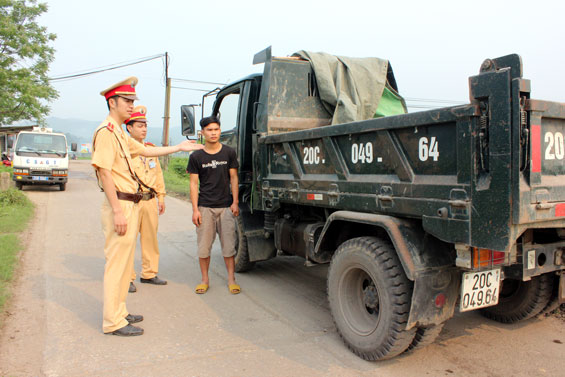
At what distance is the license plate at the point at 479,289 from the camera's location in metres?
2.67

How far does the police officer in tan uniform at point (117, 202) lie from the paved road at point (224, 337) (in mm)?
226

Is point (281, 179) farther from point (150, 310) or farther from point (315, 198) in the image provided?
point (150, 310)

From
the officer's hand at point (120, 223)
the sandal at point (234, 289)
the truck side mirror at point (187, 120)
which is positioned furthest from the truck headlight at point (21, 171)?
the officer's hand at point (120, 223)

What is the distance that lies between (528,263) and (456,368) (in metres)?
0.87

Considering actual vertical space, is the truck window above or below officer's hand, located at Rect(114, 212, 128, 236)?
above

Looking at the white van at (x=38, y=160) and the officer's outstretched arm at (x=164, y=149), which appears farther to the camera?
the white van at (x=38, y=160)

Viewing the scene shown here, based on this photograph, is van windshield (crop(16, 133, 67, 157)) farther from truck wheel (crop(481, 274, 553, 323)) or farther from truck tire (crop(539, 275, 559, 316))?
truck tire (crop(539, 275, 559, 316))

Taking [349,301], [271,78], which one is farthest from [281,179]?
[349,301]

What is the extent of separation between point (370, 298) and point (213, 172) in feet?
7.38

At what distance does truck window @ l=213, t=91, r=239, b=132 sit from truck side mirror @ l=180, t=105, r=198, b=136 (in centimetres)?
43

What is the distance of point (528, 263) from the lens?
271 cm

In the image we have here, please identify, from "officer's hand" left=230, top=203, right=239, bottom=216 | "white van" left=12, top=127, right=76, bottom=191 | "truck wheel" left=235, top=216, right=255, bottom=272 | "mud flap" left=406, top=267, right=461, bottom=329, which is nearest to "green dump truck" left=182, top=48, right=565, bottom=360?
"mud flap" left=406, top=267, right=461, bottom=329

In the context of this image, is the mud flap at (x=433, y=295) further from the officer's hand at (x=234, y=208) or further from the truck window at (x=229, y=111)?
the truck window at (x=229, y=111)

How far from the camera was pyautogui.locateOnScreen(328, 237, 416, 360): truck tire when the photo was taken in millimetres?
2777
